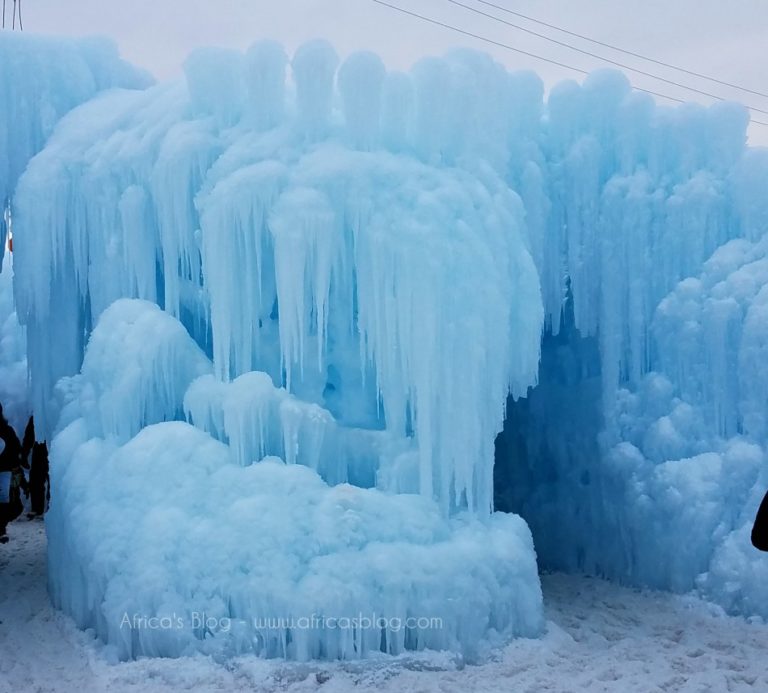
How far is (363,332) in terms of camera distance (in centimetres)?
669

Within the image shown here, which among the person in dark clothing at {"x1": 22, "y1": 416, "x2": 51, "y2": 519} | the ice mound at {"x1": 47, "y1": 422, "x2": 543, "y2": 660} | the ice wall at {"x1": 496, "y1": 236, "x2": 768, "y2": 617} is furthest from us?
the person in dark clothing at {"x1": 22, "y1": 416, "x2": 51, "y2": 519}

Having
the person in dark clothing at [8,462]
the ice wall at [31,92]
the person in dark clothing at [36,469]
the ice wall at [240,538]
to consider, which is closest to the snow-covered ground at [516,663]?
the ice wall at [240,538]

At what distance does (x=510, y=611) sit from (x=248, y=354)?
111 inches

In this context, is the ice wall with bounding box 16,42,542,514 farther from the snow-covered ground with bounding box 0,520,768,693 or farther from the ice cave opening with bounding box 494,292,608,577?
the ice cave opening with bounding box 494,292,608,577

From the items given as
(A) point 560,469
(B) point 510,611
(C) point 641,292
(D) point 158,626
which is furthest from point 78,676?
(C) point 641,292

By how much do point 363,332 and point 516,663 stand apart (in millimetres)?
2697

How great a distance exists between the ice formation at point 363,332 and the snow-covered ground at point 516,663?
0.60ft

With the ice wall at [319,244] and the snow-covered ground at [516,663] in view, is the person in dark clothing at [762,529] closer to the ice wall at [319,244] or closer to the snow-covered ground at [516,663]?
the snow-covered ground at [516,663]

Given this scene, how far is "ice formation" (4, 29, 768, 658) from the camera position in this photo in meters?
6.12

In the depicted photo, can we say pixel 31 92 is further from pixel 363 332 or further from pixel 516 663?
pixel 516 663

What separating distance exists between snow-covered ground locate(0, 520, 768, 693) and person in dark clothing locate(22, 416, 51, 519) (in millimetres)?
5124

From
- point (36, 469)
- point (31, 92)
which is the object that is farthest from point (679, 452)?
point (36, 469)

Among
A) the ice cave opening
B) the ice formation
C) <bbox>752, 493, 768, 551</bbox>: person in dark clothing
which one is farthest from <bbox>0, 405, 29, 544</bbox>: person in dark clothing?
<bbox>752, 493, 768, 551</bbox>: person in dark clothing

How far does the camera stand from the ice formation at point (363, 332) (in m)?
6.12
